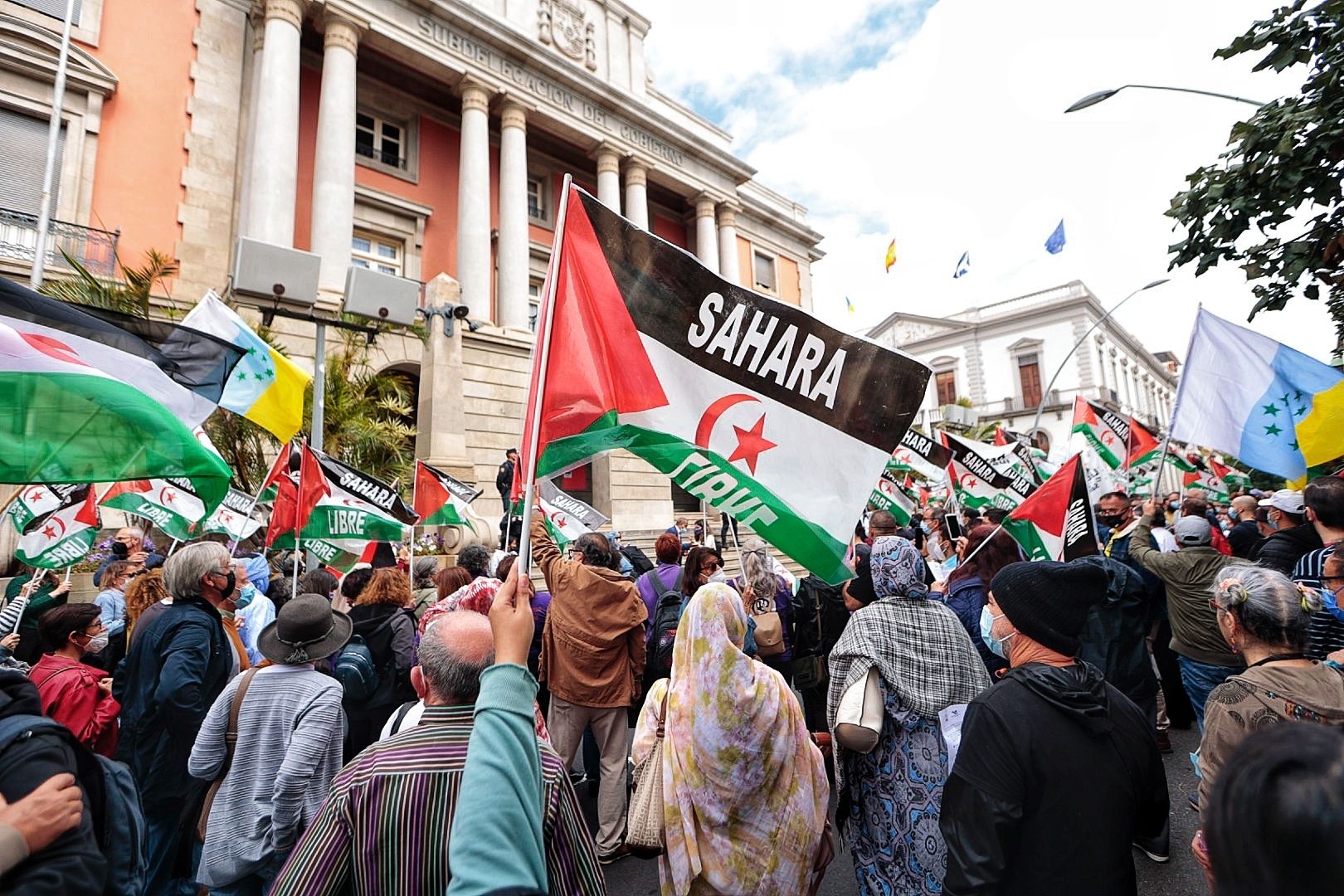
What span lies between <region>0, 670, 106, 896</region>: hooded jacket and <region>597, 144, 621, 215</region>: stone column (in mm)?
21393

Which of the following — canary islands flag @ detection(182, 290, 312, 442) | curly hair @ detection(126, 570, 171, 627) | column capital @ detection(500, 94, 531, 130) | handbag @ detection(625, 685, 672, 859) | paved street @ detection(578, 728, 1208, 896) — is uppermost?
column capital @ detection(500, 94, 531, 130)

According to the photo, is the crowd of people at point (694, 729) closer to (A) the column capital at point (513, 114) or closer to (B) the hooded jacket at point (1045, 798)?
(B) the hooded jacket at point (1045, 798)

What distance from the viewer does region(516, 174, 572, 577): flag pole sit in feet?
6.09

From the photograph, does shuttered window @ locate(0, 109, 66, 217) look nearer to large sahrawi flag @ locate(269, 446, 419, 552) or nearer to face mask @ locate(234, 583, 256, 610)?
large sahrawi flag @ locate(269, 446, 419, 552)

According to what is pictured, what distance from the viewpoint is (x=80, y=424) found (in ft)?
9.53

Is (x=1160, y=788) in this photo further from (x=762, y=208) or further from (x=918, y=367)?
(x=762, y=208)

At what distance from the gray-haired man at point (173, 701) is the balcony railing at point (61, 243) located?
13187mm

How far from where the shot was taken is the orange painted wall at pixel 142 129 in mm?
14312

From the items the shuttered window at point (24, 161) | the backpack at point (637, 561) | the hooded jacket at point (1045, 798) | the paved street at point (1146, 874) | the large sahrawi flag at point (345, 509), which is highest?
the shuttered window at point (24, 161)

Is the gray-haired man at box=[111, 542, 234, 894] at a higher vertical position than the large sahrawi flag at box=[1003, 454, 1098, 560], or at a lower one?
lower

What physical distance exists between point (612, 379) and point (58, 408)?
2.37m

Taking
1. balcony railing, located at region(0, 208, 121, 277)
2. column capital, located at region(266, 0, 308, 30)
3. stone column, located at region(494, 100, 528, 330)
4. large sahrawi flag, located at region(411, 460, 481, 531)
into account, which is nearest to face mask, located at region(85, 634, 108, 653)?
large sahrawi flag, located at region(411, 460, 481, 531)

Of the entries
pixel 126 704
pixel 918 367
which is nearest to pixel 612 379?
pixel 918 367

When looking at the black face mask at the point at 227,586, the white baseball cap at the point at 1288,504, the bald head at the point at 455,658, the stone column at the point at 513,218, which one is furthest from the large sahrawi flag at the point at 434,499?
the stone column at the point at 513,218
